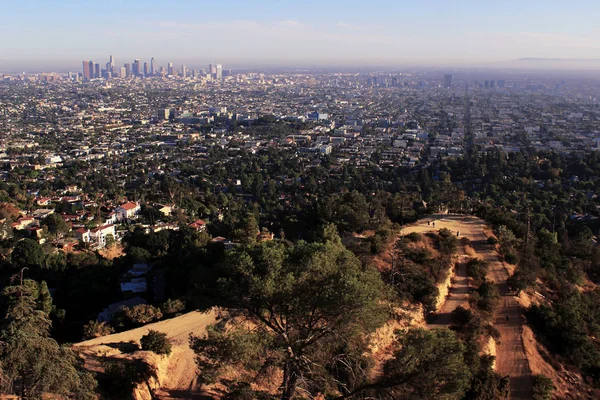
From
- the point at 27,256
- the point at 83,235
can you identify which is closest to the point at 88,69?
the point at 83,235

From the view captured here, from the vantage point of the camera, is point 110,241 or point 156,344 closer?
point 156,344

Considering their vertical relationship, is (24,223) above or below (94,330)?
below

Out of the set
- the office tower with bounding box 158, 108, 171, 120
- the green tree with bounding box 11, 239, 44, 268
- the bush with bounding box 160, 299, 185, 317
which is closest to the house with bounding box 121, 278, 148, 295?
the bush with bounding box 160, 299, 185, 317

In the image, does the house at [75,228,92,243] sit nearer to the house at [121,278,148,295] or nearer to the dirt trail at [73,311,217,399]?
the house at [121,278,148,295]

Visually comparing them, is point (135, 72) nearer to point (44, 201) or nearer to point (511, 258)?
point (44, 201)

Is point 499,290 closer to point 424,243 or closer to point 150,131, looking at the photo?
point 424,243

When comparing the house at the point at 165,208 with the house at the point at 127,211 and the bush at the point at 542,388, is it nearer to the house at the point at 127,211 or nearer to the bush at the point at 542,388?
the house at the point at 127,211
